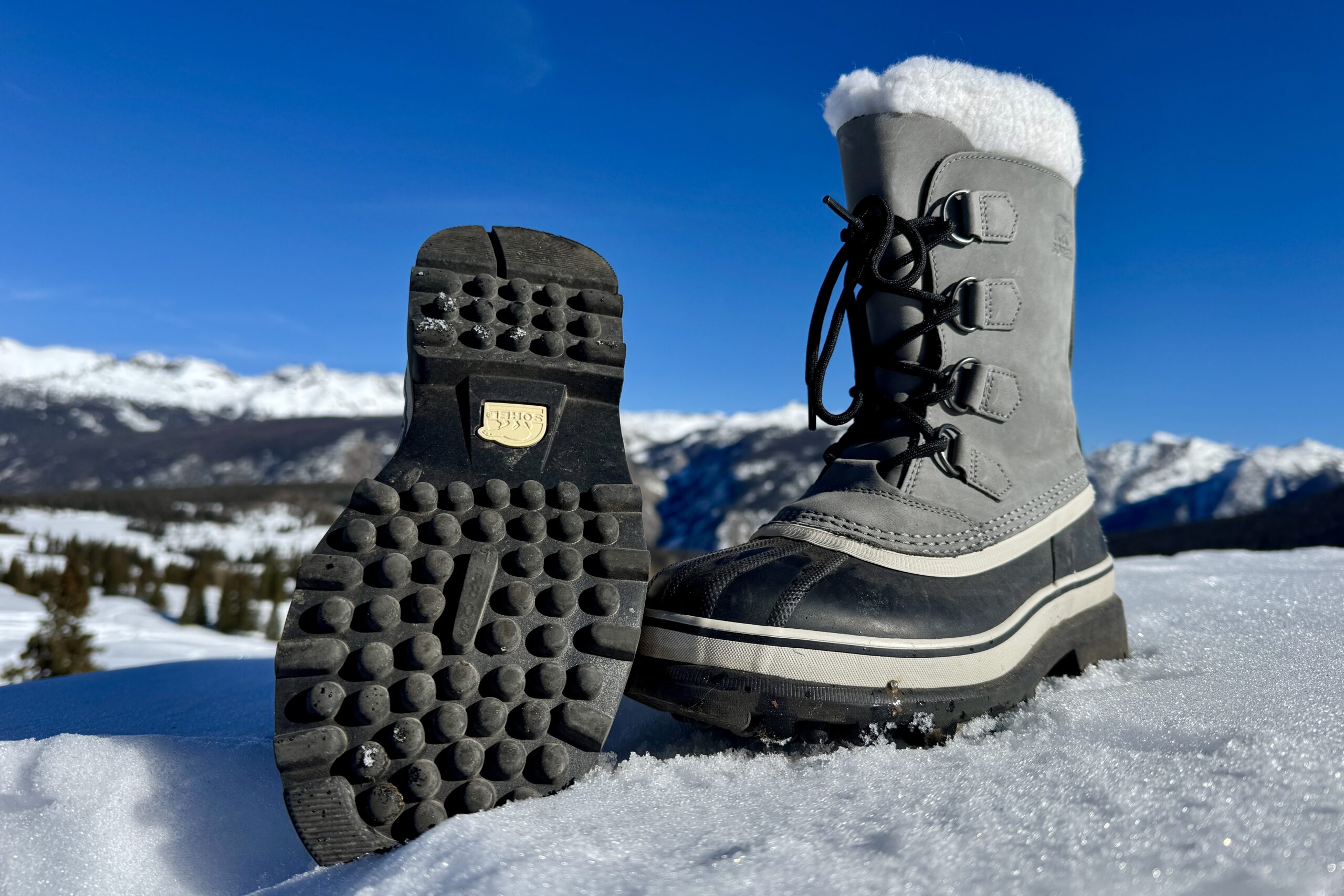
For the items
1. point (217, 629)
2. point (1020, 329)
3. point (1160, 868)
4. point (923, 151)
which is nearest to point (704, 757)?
point (1160, 868)

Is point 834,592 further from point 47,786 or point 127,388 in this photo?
point 127,388

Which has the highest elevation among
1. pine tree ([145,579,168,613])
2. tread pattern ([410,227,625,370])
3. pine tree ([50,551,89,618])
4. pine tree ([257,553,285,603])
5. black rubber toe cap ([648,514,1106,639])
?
tread pattern ([410,227,625,370])

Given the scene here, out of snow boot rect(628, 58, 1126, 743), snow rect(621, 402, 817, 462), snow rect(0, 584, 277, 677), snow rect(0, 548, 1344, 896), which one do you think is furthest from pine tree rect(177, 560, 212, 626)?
snow rect(621, 402, 817, 462)

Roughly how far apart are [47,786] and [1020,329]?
63.3 inches

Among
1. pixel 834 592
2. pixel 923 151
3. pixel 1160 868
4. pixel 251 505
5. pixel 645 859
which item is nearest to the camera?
pixel 1160 868

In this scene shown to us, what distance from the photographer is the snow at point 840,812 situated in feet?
2.25

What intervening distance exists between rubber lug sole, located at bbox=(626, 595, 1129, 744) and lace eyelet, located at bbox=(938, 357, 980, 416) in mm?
467

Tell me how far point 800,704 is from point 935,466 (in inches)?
20.3

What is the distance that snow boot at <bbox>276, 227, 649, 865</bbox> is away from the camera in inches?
36.9

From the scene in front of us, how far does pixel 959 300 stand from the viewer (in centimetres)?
146

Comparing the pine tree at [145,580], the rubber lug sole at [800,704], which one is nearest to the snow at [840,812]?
the rubber lug sole at [800,704]

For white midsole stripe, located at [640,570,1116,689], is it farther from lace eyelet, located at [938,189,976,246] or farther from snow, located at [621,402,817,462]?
snow, located at [621,402,817,462]

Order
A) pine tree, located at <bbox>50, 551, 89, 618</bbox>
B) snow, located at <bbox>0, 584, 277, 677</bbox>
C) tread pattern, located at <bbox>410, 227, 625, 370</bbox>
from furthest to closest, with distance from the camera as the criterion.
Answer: pine tree, located at <bbox>50, 551, 89, 618</bbox>
snow, located at <bbox>0, 584, 277, 677</bbox>
tread pattern, located at <bbox>410, 227, 625, 370</bbox>

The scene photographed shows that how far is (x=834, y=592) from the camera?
1148 mm
